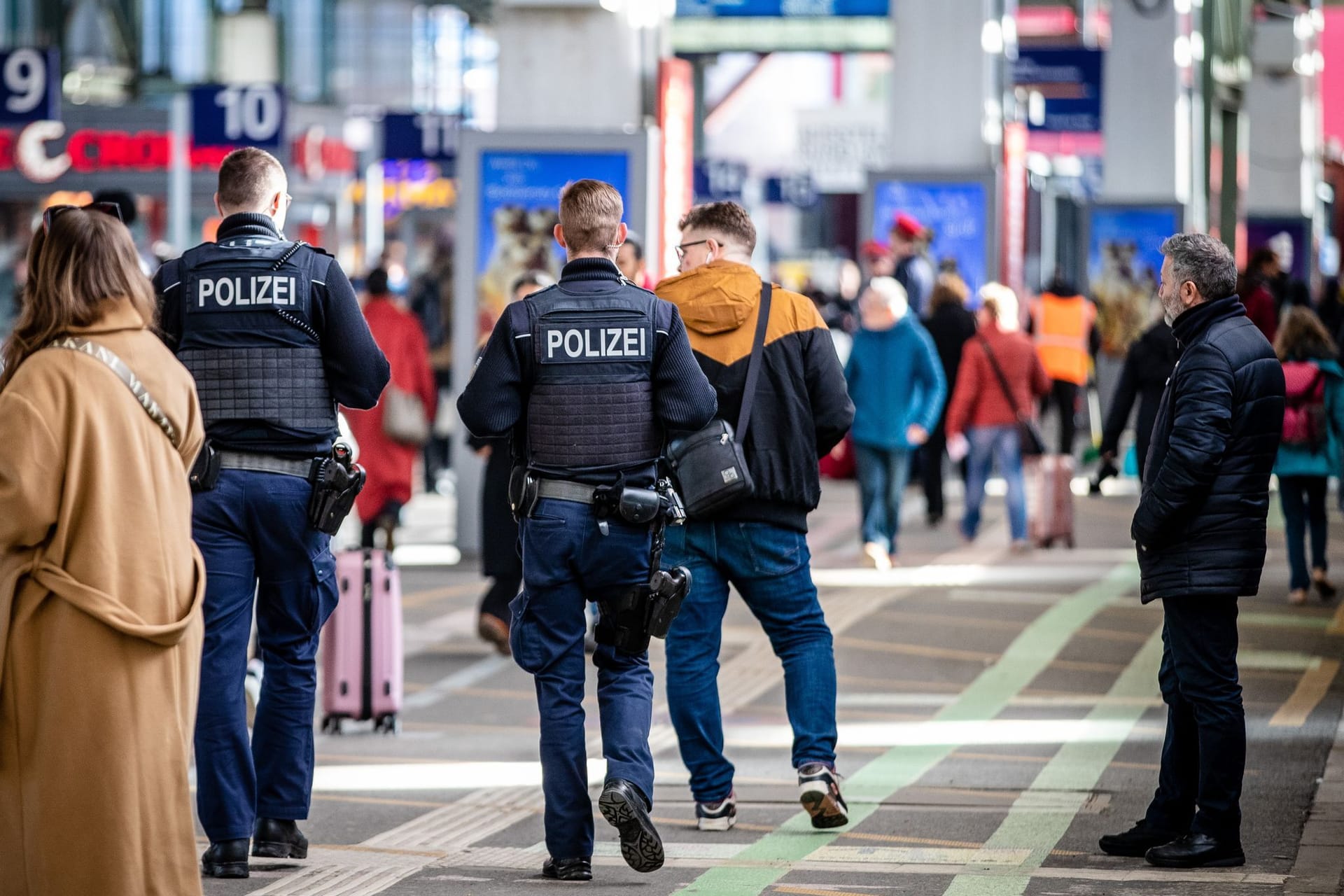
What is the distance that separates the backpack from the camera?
12.6 m

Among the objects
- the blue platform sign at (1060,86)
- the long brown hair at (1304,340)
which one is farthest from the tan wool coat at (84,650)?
the blue platform sign at (1060,86)

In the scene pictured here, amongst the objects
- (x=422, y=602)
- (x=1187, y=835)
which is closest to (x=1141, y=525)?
(x=1187, y=835)

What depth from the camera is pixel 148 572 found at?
16.3 ft

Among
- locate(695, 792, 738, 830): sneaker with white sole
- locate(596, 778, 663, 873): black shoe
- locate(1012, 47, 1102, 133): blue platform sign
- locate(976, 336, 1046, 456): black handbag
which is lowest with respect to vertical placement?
locate(695, 792, 738, 830): sneaker with white sole

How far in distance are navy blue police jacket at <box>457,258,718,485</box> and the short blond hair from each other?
0.06 metres

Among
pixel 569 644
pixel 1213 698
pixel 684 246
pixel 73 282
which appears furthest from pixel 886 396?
pixel 73 282

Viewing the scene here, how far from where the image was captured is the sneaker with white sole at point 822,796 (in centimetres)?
720

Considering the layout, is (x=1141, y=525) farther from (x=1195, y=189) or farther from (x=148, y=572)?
(x=1195, y=189)

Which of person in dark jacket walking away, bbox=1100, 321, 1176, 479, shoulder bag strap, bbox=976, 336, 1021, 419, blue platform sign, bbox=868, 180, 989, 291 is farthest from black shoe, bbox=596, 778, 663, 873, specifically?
blue platform sign, bbox=868, 180, 989, 291

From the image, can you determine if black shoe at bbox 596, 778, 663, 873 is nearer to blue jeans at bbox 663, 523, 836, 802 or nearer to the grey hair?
blue jeans at bbox 663, 523, 836, 802

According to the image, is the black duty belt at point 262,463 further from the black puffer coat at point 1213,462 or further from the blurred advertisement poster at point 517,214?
the blurred advertisement poster at point 517,214

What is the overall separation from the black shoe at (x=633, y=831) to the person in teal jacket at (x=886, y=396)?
8293 millimetres

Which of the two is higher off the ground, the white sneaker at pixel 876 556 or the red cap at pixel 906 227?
the red cap at pixel 906 227

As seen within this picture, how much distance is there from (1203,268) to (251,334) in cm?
270
